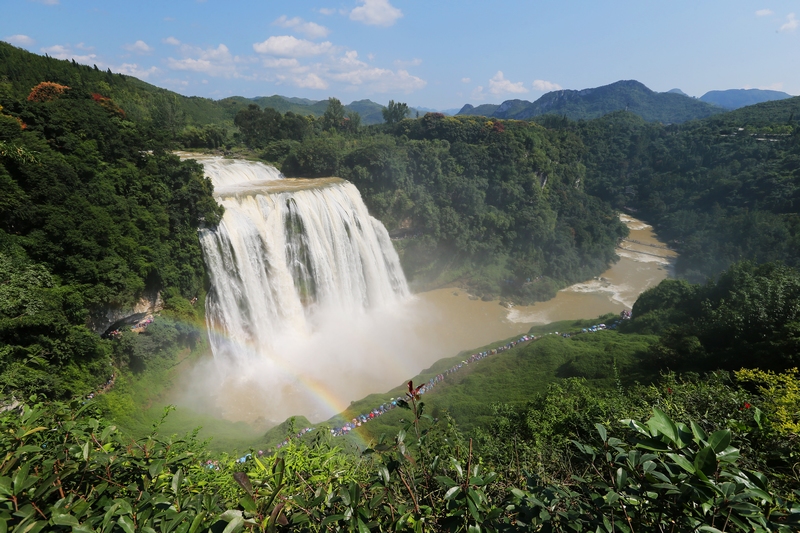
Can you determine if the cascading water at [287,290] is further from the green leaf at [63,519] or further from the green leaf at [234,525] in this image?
the green leaf at [234,525]

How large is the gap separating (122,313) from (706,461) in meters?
17.2

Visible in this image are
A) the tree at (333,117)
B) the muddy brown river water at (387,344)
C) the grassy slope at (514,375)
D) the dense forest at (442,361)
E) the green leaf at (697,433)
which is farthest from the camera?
the tree at (333,117)

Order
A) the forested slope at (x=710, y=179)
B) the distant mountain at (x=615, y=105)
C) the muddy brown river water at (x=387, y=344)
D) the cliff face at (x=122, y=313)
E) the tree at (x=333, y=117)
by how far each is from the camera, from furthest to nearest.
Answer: the distant mountain at (x=615, y=105) → the tree at (x=333, y=117) → the forested slope at (x=710, y=179) → the muddy brown river water at (x=387, y=344) → the cliff face at (x=122, y=313)

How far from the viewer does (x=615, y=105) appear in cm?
16775

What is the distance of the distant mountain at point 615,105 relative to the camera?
488ft

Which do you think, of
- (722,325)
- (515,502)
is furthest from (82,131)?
(722,325)

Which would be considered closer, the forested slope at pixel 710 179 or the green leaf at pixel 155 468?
the green leaf at pixel 155 468

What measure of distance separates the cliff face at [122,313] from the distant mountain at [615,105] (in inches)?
6051

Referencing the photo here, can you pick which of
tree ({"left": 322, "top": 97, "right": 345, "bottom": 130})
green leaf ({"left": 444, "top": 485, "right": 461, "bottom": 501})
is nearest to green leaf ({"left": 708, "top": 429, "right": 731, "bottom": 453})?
green leaf ({"left": 444, "top": 485, "right": 461, "bottom": 501})

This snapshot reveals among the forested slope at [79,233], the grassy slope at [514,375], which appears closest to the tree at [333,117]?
the forested slope at [79,233]

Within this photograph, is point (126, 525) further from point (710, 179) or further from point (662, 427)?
point (710, 179)

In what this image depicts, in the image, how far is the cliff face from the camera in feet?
43.3

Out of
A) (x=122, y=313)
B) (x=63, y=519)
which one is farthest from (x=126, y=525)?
(x=122, y=313)

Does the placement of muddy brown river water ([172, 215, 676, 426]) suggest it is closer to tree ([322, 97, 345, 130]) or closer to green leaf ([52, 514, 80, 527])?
green leaf ([52, 514, 80, 527])
